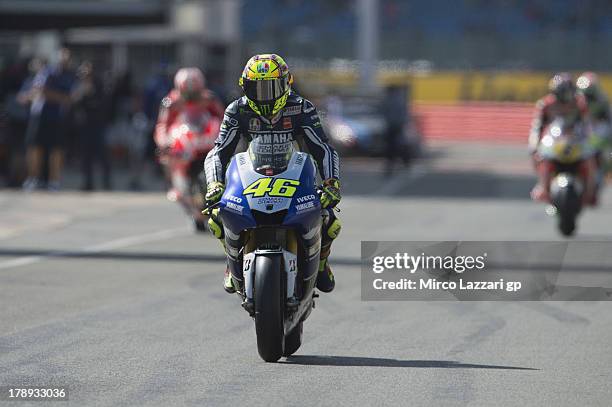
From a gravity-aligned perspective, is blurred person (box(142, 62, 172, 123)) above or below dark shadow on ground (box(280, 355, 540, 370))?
below

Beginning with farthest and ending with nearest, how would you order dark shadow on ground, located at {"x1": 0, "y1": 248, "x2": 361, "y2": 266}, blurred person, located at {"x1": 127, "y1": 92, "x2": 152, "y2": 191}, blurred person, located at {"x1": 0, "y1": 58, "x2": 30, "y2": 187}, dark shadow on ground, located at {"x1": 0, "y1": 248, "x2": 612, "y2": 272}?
blurred person, located at {"x1": 127, "y1": 92, "x2": 152, "y2": 191} < blurred person, located at {"x1": 0, "y1": 58, "x2": 30, "y2": 187} < dark shadow on ground, located at {"x1": 0, "y1": 248, "x2": 361, "y2": 266} < dark shadow on ground, located at {"x1": 0, "y1": 248, "x2": 612, "y2": 272}

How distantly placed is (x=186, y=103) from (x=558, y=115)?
13.0 feet

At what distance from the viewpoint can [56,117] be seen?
828 inches

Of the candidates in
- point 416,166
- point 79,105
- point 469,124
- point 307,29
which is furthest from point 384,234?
point 307,29

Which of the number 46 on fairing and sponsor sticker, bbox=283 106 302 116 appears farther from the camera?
sponsor sticker, bbox=283 106 302 116

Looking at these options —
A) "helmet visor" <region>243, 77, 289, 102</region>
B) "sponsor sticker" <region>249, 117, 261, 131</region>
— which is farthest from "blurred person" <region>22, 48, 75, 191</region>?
"helmet visor" <region>243, 77, 289, 102</region>

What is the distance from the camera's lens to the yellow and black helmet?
26.6 ft

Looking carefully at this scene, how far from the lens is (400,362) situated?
25.9ft

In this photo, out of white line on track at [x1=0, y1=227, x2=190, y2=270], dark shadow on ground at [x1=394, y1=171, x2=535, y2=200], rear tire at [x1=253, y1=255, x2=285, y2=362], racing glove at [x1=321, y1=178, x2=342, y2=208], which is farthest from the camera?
dark shadow on ground at [x1=394, y1=171, x2=535, y2=200]

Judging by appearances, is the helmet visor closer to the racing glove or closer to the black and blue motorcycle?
the black and blue motorcycle

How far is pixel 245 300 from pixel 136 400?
125 centimetres

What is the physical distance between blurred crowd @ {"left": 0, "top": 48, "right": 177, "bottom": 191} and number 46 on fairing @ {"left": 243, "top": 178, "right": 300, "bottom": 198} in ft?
43.7

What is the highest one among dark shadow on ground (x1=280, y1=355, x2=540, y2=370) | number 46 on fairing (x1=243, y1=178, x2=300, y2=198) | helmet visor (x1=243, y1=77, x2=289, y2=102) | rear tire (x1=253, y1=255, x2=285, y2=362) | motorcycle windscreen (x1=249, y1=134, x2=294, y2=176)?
helmet visor (x1=243, y1=77, x2=289, y2=102)

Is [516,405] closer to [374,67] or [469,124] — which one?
[374,67]
